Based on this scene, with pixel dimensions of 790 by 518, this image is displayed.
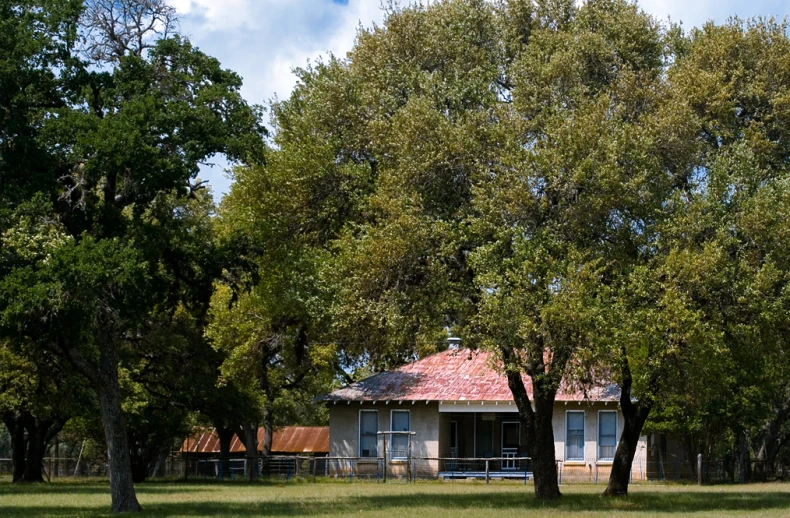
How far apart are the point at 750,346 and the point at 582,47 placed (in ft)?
28.0

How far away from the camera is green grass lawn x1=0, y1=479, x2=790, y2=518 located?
22.5 meters

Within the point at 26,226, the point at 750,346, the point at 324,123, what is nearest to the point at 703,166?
the point at 750,346

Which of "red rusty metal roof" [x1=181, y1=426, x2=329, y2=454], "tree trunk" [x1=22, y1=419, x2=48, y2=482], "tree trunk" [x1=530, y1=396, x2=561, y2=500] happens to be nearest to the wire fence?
"tree trunk" [x1=22, y1=419, x2=48, y2=482]

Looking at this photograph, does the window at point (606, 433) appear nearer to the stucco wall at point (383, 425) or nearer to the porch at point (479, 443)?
the porch at point (479, 443)

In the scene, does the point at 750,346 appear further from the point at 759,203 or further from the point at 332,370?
the point at 332,370

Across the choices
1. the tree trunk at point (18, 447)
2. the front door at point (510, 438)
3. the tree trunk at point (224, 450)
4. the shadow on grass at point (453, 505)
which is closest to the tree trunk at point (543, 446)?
the shadow on grass at point (453, 505)

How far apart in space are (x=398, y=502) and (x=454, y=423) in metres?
18.8

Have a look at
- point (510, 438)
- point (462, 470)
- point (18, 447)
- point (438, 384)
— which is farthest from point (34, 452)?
point (510, 438)

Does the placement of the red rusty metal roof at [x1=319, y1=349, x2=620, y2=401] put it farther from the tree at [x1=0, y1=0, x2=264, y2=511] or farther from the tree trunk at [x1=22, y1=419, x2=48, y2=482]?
the tree at [x1=0, y1=0, x2=264, y2=511]

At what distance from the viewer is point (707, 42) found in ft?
92.5

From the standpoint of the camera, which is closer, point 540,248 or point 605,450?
point 540,248

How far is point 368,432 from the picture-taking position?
141 feet

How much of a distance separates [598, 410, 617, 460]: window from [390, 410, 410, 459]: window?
7.71 meters

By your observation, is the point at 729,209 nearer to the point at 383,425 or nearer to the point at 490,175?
the point at 490,175
